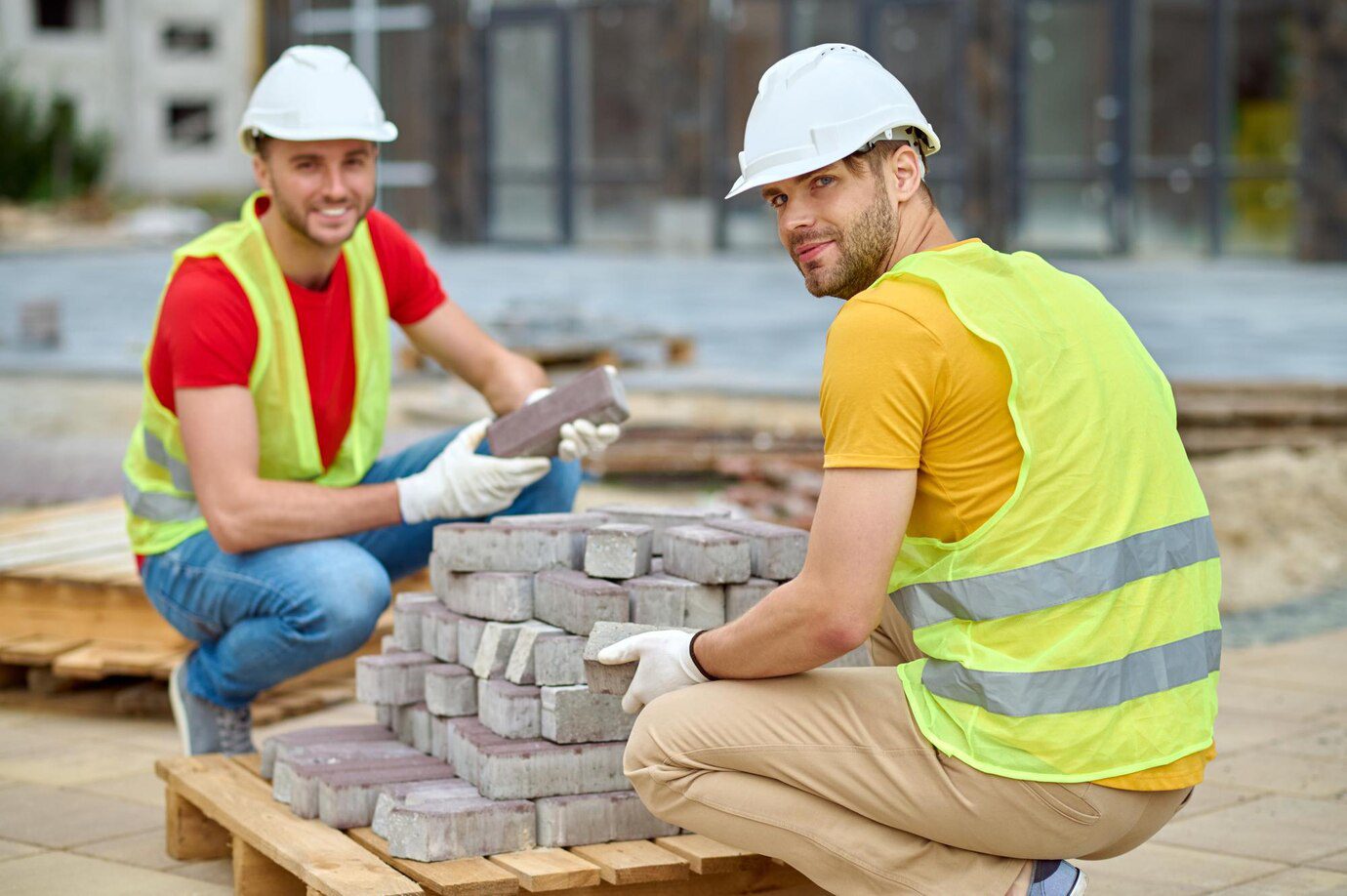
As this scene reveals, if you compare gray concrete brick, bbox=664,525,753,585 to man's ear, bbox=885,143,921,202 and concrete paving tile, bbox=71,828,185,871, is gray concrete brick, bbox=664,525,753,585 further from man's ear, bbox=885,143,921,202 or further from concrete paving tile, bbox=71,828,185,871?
concrete paving tile, bbox=71,828,185,871

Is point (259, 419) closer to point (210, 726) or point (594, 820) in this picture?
point (210, 726)

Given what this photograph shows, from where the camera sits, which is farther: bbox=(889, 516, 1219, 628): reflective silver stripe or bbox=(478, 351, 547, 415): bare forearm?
bbox=(478, 351, 547, 415): bare forearm

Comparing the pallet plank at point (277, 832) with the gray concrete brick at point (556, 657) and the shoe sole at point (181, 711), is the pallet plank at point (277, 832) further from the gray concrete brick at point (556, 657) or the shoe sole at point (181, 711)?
the gray concrete brick at point (556, 657)

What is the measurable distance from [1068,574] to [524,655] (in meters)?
1.07

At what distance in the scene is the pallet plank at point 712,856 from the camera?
289 centimetres

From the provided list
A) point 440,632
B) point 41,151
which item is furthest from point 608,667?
A: point 41,151

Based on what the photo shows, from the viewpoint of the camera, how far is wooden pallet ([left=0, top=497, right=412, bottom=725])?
462 cm

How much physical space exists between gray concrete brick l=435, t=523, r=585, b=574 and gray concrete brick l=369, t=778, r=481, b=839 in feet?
1.40

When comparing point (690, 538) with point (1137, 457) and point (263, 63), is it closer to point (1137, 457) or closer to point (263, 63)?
point (1137, 457)

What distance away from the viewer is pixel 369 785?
3.09 m

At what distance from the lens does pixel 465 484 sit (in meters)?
3.77

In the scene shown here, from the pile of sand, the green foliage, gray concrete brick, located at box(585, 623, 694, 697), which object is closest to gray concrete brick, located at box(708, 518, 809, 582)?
gray concrete brick, located at box(585, 623, 694, 697)

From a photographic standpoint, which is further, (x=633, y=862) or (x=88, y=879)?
(x=88, y=879)

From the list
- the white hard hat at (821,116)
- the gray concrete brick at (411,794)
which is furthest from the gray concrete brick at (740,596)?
the white hard hat at (821,116)
